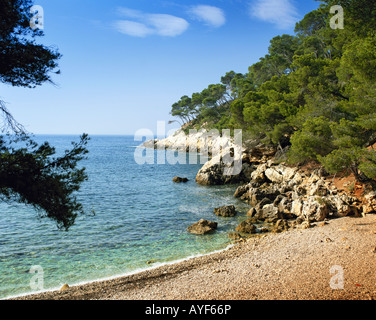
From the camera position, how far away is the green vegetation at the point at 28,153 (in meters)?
6.31

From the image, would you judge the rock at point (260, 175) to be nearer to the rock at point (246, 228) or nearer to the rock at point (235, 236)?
the rock at point (246, 228)

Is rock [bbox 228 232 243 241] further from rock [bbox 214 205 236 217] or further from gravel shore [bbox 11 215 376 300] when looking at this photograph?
rock [bbox 214 205 236 217]

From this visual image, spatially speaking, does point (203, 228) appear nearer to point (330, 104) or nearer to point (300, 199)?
point (300, 199)

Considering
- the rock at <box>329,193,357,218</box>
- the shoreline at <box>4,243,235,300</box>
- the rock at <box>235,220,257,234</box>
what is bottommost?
the shoreline at <box>4,243,235,300</box>

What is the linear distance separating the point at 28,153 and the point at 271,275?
8.50 m

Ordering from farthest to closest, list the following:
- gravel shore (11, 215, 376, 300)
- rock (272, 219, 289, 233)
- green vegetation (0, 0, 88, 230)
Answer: rock (272, 219, 289, 233)
gravel shore (11, 215, 376, 300)
green vegetation (0, 0, 88, 230)

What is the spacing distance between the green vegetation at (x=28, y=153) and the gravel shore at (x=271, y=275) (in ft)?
13.4

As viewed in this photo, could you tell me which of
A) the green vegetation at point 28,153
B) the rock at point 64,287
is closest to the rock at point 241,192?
the rock at point 64,287

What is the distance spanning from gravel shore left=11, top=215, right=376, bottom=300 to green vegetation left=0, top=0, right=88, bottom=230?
409cm

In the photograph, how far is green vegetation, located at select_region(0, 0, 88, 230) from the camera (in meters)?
6.31

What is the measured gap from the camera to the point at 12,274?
11469 mm

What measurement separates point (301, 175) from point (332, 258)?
1501cm

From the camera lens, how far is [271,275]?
9117mm

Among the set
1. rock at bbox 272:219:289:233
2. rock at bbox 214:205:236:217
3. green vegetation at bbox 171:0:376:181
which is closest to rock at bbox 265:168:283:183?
green vegetation at bbox 171:0:376:181
